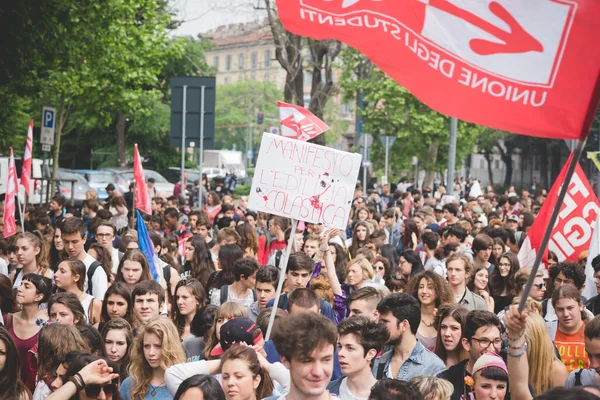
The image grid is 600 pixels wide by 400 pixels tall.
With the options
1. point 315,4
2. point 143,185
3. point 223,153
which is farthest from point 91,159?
point 315,4

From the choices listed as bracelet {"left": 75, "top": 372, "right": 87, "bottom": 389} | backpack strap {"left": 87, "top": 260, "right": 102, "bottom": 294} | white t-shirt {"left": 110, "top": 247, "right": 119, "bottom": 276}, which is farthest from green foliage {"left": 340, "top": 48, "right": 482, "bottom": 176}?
bracelet {"left": 75, "top": 372, "right": 87, "bottom": 389}

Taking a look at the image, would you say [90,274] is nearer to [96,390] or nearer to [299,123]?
[299,123]

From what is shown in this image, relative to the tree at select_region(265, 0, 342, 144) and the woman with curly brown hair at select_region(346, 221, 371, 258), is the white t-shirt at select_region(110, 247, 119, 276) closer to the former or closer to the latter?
the woman with curly brown hair at select_region(346, 221, 371, 258)

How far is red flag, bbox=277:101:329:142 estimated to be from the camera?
11.0 m

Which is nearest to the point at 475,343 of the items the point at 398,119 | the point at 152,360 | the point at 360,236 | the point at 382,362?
the point at 382,362

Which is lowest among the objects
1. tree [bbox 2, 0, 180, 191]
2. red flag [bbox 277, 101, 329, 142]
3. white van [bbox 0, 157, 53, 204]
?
white van [bbox 0, 157, 53, 204]

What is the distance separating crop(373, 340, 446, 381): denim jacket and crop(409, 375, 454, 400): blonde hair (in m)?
0.91

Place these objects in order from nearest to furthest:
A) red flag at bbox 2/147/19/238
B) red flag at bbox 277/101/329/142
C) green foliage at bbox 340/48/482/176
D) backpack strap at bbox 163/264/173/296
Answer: backpack strap at bbox 163/264/173/296 < red flag at bbox 277/101/329/142 < red flag at bbox 2/147/19/238 < green foliage at bbox 340/48/482/176

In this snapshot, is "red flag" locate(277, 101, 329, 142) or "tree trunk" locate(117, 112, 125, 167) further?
"tree trunk" locate(117, 112, 125, 167)

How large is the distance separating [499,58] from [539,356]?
2496 millimetres

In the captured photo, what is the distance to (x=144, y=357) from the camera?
246 inches

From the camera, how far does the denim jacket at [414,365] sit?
20.9 ft

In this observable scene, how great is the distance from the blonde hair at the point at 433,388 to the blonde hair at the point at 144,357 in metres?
1.63

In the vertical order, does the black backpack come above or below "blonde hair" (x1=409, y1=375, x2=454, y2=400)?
below
